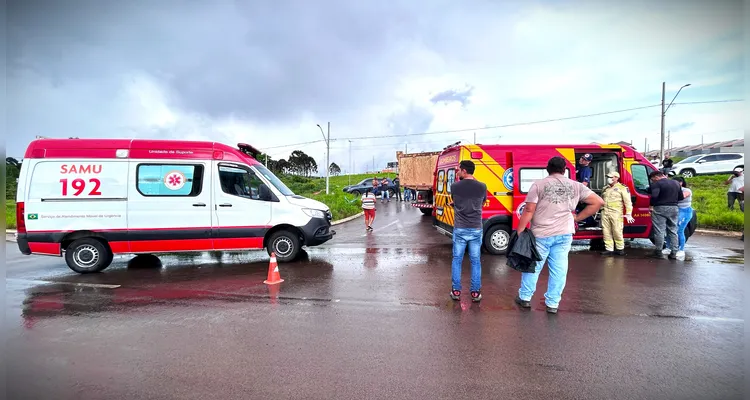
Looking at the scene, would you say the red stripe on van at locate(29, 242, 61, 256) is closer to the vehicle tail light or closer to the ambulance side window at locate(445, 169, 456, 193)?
the vehicle tail light

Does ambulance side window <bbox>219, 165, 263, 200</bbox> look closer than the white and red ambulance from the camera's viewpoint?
No

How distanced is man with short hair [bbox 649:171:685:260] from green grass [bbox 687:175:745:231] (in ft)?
3.54

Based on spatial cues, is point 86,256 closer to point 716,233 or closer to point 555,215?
point 555,215

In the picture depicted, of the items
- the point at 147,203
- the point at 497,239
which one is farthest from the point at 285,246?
the point at 497,239

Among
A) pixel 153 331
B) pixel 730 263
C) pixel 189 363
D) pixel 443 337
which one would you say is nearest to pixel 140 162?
pixel 153 331

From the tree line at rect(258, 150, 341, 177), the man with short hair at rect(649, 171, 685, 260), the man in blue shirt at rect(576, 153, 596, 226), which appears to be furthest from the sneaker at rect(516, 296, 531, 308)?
the tree line at rect(258, 150, 341, 177)


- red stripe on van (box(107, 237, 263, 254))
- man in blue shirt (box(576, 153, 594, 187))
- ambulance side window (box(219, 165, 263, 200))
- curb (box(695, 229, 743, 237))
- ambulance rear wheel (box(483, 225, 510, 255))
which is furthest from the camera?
curb (box(695, 229, 743, 237))

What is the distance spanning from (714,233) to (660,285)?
8.02 metres

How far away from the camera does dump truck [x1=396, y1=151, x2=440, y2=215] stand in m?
16.8

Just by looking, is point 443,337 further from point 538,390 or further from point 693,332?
point 693,332

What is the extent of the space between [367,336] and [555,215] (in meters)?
2.67

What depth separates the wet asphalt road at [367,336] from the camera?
2.95 meters

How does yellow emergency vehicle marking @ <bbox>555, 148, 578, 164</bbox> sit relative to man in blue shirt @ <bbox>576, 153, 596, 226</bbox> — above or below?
above

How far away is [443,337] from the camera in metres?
3.81
